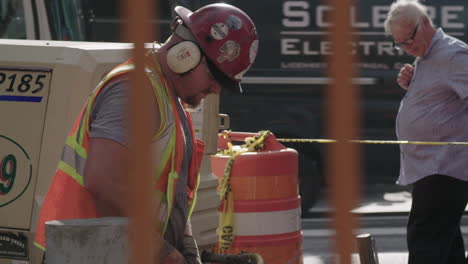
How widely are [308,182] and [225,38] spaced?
712 centimetres

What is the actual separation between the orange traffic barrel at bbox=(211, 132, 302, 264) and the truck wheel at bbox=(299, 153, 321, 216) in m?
4.61

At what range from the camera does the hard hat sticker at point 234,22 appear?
12.2 feet

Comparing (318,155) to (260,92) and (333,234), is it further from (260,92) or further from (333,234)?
(333,234)

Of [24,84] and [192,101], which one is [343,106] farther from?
[24,84]

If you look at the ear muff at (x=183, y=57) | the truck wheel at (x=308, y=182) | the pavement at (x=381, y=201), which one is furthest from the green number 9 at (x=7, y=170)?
the truck wheel at (x=308, y=182)

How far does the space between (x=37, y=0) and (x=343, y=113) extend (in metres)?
8.44

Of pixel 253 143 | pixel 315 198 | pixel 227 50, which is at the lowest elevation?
pixel 315 198

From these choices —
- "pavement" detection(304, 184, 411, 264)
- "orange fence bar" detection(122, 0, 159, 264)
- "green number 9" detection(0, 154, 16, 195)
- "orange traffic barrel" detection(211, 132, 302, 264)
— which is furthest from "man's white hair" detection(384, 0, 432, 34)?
"orange fence bar" detection(122, 0, 159, 264)

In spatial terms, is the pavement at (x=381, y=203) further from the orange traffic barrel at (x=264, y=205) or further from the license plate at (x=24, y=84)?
the license plate at (x=24, y=84)

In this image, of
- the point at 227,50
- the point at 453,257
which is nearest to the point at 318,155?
the point at 453,257

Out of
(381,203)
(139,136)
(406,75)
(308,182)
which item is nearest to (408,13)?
(406,75)

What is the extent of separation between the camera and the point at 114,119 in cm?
331

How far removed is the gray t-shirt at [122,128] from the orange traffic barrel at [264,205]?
222cm

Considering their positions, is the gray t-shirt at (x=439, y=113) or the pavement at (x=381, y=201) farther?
the pavement at (x=381, y=201)
